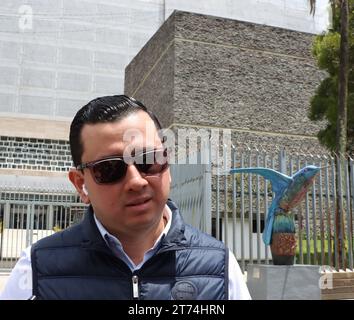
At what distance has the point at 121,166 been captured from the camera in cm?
146

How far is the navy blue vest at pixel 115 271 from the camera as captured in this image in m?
1.47

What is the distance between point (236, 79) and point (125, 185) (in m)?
17.7

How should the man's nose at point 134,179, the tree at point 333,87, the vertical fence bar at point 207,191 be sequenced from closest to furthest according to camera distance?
1. the man's nose at point 134,179
2. the vertical fence bar at point 207,191
3. the tree at point 333,87

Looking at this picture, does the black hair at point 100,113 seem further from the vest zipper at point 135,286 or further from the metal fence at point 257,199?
the metal fence at point 257,199

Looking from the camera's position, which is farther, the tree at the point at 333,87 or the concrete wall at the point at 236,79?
the concrete wall at the point at 236,79

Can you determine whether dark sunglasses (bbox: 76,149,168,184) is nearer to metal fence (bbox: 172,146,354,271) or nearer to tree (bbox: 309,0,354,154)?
metal fence (bbox: 172,146,354,271)

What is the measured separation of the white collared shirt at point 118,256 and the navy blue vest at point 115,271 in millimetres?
19

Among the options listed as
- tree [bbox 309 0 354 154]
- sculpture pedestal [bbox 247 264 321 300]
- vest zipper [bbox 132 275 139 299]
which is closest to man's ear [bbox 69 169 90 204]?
vest zipper [bbox 132 275 139 299]

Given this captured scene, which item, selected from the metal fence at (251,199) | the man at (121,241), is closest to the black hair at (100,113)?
the man at (121,241)

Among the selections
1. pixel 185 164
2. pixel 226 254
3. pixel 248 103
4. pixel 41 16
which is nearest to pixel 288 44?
pixel 248 103

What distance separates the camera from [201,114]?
17672mm

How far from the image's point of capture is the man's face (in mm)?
1450

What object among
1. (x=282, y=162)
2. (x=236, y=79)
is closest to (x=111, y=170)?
(x=282, y=162)

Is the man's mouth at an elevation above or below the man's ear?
below
